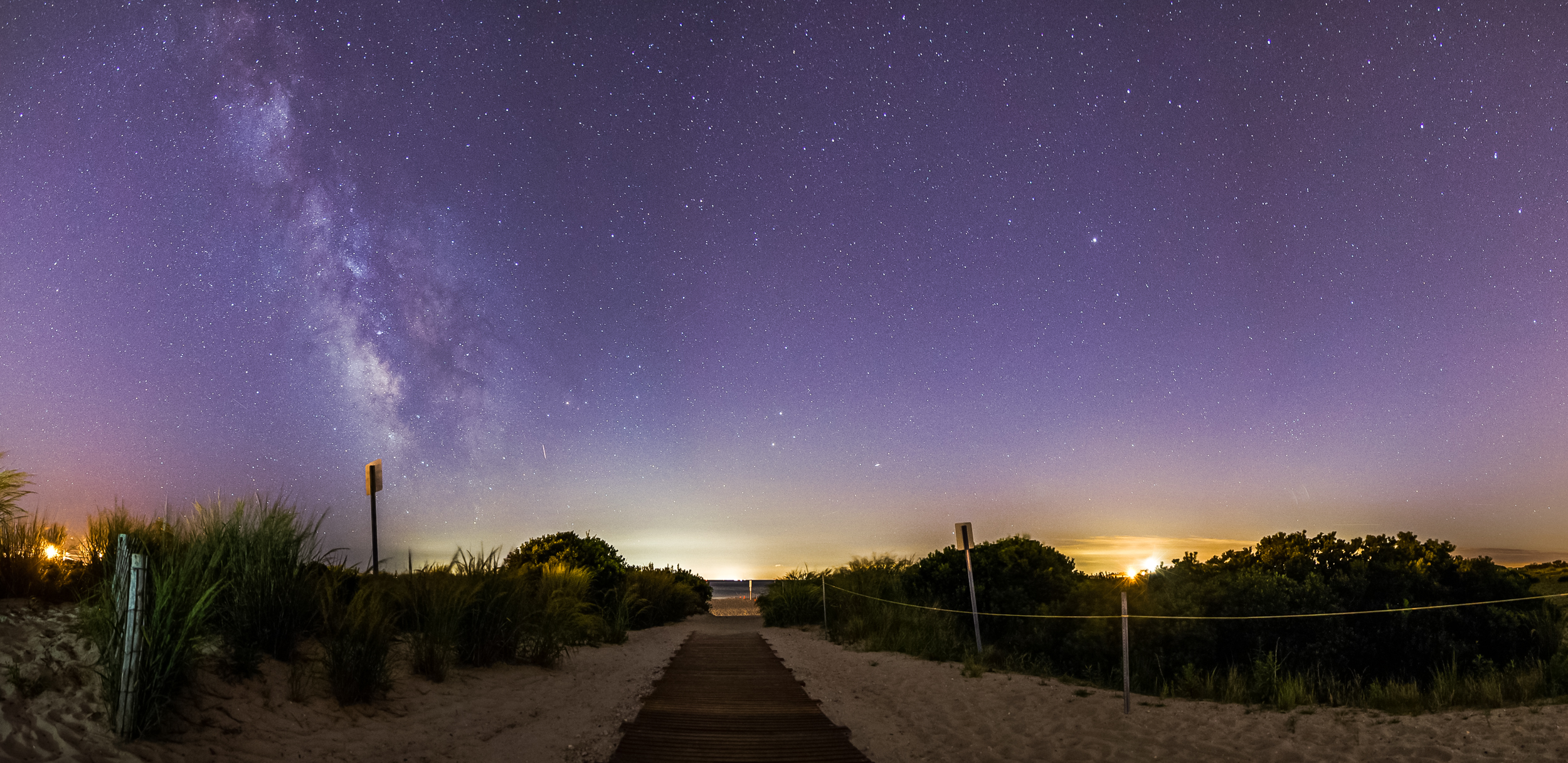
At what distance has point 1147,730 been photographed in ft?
24.5

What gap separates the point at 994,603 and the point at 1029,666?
3487 mm

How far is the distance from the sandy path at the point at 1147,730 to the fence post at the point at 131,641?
17.5 ft

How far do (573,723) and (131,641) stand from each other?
3618mm

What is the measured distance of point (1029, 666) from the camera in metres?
11.8

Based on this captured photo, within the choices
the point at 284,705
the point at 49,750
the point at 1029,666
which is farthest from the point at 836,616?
the point at 49,750

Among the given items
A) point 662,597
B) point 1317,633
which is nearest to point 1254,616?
point 1317,633

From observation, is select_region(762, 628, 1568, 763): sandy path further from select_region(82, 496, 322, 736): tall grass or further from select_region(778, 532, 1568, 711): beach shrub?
Answer: select_region(82, 496, 322, 736): tall grass

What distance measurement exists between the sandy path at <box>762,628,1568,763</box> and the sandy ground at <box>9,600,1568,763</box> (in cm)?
3

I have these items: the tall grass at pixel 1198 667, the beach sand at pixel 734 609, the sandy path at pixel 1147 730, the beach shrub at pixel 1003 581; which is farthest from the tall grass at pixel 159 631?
the beach sand at pixel 734 609

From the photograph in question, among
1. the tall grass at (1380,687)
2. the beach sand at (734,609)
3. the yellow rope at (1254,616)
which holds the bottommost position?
the beach sand at (734,609)

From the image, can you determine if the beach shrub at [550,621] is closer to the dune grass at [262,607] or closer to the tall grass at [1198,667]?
the dune grass at [262,607]

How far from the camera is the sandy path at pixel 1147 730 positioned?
21.0ft

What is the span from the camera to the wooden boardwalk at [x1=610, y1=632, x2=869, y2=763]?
6.22 metres

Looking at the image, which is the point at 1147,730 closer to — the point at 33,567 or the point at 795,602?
the point at 33,567
